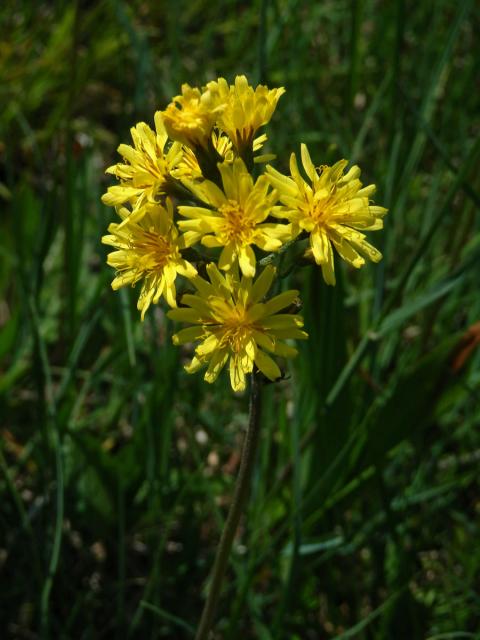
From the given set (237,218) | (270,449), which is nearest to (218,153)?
(237,218)

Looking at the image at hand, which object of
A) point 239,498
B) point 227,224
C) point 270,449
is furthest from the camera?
point 270,449

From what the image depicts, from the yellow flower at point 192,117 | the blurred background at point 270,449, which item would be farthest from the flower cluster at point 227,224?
the blurred background at point 270,449

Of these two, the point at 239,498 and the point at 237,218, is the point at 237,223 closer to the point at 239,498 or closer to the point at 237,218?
the point at 237,218

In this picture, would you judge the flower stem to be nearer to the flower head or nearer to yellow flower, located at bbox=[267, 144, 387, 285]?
yellow flower, located at bbox=[267, 144, 387, 285]

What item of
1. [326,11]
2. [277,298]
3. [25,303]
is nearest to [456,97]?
[326,11]

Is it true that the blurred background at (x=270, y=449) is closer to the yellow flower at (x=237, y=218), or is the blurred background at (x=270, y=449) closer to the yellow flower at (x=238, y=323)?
the yellow flower at (x=238, y=323)

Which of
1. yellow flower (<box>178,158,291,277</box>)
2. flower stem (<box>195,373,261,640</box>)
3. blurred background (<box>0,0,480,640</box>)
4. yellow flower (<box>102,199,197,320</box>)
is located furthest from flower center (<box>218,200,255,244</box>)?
blurred background (<box>0,0,480,640</box>)

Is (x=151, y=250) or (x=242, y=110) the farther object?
(x=151, y=250)
